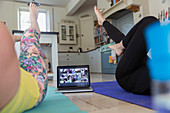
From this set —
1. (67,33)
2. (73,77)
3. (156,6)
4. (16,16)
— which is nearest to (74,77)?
(73,77)

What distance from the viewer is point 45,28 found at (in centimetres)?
649

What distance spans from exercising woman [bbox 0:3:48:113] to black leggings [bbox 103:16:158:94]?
574 mm

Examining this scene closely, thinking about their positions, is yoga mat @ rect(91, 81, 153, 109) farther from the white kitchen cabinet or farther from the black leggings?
the white kitchen cabinet

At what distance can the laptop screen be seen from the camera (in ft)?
5.12

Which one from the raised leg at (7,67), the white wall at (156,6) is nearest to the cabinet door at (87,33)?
the white wall at (156,6)

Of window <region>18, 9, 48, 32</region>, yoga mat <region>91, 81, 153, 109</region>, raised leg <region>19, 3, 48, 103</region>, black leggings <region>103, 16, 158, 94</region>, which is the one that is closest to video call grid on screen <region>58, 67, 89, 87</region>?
yoga mat <region>91, 81, 153, 109</region>

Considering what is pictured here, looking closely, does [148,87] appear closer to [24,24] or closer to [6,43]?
[6,43]

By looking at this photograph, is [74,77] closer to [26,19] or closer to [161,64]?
[161,64]

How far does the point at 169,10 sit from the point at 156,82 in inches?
106

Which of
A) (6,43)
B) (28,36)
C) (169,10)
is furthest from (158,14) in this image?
(6,43)

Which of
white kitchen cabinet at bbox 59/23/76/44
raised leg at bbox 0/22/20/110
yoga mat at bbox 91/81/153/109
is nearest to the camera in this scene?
raised leg at bbox 0/22/20/110

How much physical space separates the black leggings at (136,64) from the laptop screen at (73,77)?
1.34 ft

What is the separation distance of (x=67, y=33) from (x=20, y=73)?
593cm

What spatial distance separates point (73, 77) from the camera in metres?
1.57
